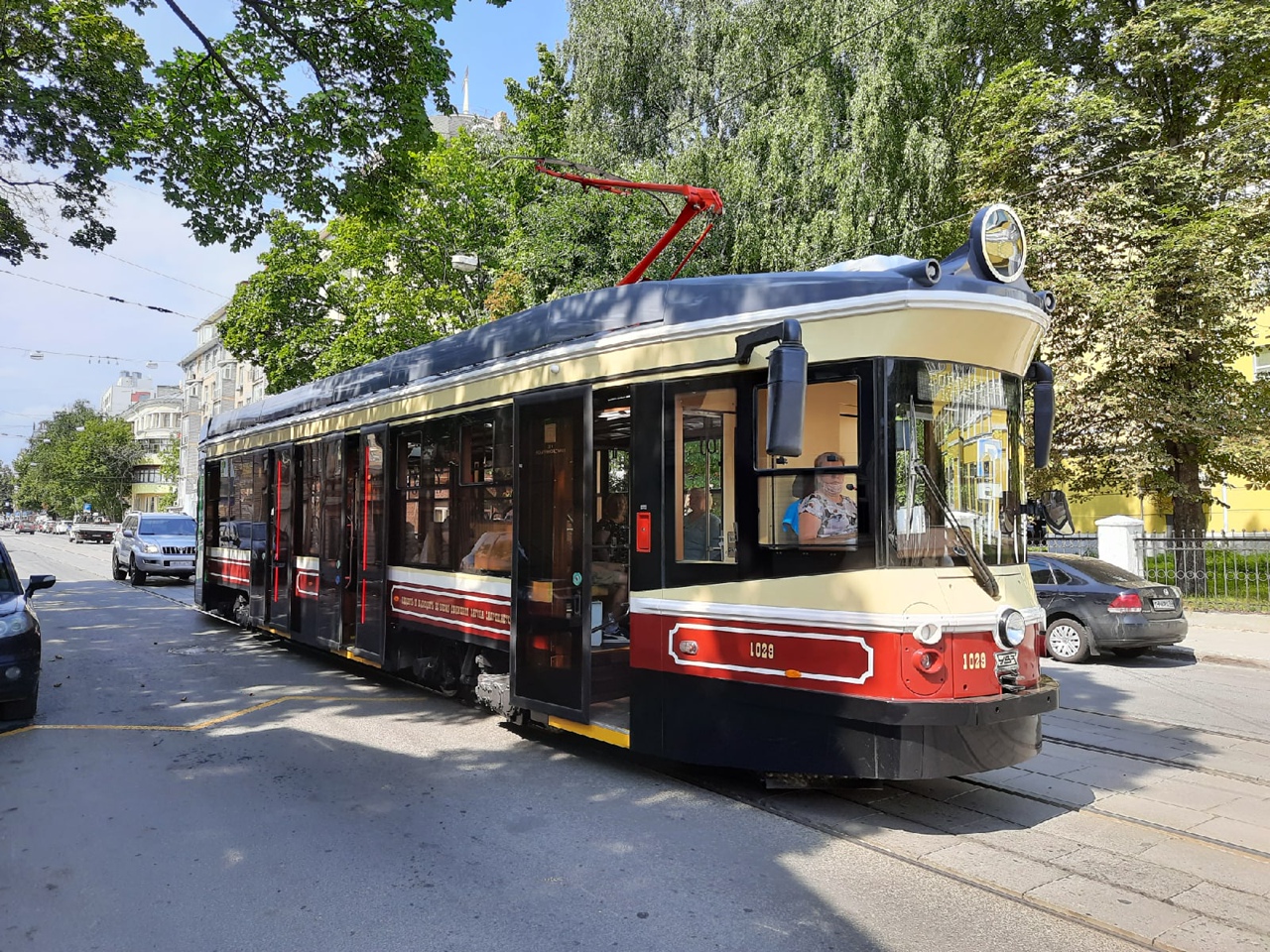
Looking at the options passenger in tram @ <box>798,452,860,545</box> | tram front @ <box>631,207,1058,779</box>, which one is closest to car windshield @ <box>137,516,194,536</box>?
tram front @ <box>631,207,1058,779</box>

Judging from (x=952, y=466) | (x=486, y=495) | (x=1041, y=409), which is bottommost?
(x=486, y=495)

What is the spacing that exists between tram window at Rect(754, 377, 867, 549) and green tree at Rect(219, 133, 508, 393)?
692 inches

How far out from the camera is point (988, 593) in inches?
204

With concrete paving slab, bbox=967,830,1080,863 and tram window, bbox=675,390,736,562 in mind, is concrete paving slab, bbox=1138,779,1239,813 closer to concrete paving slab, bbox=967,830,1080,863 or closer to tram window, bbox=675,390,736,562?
concrete paving slab, bbox=967,830,1080,863

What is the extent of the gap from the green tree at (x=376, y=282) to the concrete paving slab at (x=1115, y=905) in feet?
63.8

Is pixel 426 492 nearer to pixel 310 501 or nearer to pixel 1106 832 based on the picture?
pixel 310 501

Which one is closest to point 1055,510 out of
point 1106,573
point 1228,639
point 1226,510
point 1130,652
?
point 1106,573

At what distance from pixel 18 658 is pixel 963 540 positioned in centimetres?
749

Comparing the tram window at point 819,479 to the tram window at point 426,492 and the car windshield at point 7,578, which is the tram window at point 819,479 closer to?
the tram window at point 426,492

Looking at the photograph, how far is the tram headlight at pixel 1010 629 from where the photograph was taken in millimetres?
5117

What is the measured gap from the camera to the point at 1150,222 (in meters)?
17.2

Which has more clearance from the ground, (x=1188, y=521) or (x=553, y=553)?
(x=1188, y=521)

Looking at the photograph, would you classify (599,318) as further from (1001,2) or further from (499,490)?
(1001,2)

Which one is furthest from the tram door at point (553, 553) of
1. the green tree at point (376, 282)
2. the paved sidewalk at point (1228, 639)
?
the green tree at point (376, 282)
